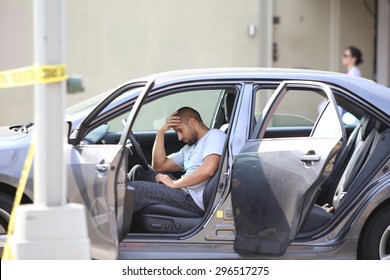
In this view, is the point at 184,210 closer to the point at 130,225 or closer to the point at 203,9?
the point at 130,225

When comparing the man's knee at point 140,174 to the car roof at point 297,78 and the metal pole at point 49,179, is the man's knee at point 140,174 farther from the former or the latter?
the metal pole at point 49,179

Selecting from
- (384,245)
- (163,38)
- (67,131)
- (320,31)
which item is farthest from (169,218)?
(320,31)

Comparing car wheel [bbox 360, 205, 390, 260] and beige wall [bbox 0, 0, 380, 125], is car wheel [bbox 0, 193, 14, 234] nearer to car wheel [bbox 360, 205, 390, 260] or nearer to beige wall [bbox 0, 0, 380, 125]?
car wheel [bbox 360, 205, 390, 260]

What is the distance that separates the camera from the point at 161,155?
6.90 meters


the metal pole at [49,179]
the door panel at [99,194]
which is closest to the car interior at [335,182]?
the door panel at [99,194]

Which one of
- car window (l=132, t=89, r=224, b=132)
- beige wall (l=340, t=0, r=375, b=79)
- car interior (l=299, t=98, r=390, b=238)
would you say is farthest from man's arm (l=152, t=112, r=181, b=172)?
beige wall (l=340, t=0, r=375, b=79)

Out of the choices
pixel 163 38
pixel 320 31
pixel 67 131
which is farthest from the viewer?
pixel 320 31

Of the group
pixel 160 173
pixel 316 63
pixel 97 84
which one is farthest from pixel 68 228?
pixel 316 63

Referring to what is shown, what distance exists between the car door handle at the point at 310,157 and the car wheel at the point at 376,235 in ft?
2.00

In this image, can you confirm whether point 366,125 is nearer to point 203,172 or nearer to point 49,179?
point 203,172

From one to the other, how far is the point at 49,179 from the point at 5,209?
1959 millimetres

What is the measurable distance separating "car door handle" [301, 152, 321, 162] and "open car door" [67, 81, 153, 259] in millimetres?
1074

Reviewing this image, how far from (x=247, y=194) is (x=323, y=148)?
Result: 0.56 meters
